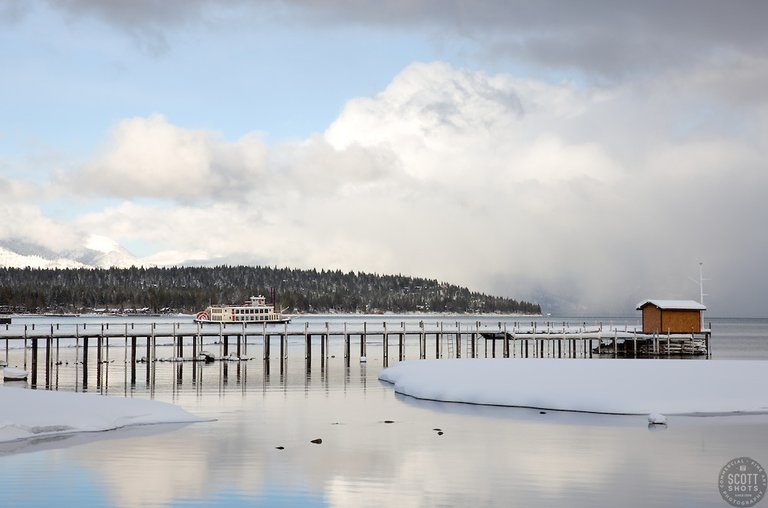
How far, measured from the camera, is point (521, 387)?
42719 millimetres

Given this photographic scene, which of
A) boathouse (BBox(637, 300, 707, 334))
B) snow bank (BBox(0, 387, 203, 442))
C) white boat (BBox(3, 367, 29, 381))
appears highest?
boathouse (BBox(637, 300, 707, 334))

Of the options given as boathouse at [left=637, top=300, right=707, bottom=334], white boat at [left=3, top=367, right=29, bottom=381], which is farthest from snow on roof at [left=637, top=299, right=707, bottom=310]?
white boat at [left=3, top=367, right=29, bottom=381]

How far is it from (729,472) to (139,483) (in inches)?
642

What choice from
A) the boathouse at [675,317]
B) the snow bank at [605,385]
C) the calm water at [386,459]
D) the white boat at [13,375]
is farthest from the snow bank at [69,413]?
the boathouse at [675,317]

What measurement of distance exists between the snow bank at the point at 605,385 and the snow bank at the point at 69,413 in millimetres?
14617

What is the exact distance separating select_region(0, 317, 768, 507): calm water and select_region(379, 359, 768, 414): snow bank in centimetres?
157

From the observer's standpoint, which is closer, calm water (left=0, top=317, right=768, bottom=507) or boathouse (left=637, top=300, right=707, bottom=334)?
calm water (left=0, top=317, right=768, bottom=507)

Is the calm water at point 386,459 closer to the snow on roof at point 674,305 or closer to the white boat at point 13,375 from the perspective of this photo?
the white boat at point 13,375

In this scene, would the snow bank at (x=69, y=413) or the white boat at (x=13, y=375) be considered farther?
the white boat at (x=13, y=375)

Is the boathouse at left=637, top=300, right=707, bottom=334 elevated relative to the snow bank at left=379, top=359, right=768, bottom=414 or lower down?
elevated

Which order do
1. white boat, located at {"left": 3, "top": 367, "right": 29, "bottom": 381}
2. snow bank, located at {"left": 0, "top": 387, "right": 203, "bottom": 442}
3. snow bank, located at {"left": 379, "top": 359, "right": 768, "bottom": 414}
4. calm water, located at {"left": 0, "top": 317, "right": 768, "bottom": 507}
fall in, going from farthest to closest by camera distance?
white boat, located at {"left": 3, "top": 367, "right": 29, "bottom": 381} → snow bank, located at {"left": 379, "top": 359, "right": 768, "bottom": 414} → snow bank, located at {"left": 0, "top": 387, "right": 203, "bottom": 442} → calm water, located at {"left": 0, "top": 317, "right": 768, "bottom": 507}

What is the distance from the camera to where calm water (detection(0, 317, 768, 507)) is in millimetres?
21844

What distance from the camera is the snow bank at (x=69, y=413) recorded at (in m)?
30.7

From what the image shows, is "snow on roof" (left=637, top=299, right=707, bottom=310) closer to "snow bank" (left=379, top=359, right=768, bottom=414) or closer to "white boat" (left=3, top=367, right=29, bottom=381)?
"snow bank" (left=379, top=359, right=768, bottom=414)
